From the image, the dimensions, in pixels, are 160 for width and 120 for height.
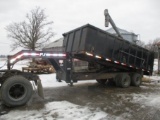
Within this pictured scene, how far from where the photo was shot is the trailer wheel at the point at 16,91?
725cm

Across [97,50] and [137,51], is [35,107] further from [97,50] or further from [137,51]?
[137,51]

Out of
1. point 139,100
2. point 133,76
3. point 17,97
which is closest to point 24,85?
point 17,97

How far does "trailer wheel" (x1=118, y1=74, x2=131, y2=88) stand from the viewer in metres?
11.8

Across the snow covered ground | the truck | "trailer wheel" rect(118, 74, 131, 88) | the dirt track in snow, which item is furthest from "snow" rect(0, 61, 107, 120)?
"trailer wheel" rect(118, 74, 131, 88)

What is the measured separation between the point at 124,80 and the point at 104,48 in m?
2.71

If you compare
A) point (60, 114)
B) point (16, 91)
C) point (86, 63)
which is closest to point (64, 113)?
point (60, 114)

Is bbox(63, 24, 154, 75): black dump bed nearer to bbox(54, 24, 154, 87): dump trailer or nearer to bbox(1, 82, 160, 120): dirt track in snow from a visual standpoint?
bbox(54, 24, 154, 87): dump trailer

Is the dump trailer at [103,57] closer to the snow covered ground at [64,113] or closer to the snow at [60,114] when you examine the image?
the snow covered ground at [64,113]

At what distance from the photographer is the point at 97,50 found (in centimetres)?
998

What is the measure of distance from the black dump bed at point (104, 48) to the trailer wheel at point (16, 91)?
305 centimetres

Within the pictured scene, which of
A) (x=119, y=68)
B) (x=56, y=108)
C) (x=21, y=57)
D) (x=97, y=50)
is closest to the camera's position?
(x=56, y=108)

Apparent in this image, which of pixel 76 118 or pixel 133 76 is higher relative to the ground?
pixel 133 76

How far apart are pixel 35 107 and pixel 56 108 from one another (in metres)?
0.75

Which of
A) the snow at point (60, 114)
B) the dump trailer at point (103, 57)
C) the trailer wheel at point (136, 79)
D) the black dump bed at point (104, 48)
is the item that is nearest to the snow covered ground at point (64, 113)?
the snow at point (60, 114)
